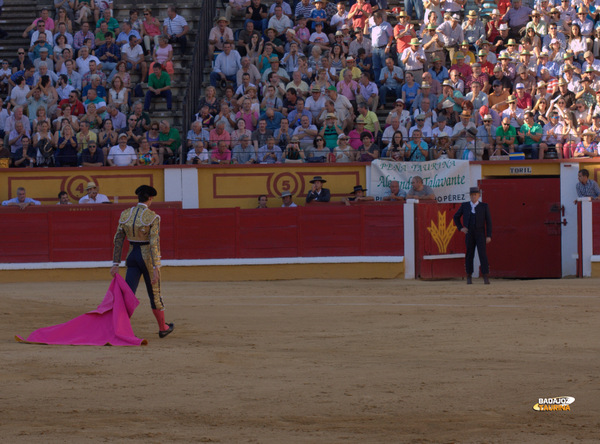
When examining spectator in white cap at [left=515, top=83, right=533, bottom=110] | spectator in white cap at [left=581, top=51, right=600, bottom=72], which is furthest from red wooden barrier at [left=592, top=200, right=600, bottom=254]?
spectator in white cap at [left=581, top=51, right=600, bottom=72]

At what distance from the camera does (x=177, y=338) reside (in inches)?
344

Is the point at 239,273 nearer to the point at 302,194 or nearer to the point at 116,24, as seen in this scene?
the point at 302,194

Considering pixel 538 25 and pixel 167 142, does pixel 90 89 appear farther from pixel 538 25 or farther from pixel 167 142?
pixel 538 25

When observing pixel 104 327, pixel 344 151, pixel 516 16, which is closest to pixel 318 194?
pixel 344 151

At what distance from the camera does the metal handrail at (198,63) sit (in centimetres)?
1619

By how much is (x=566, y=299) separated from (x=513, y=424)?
238 inches

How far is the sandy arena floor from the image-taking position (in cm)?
537

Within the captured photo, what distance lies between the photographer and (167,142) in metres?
15.6

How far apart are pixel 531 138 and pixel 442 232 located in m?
1.95

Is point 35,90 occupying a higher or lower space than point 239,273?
higher

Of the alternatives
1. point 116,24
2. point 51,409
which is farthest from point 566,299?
point 116,24

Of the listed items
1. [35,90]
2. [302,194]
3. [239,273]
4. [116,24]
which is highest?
[116,24]

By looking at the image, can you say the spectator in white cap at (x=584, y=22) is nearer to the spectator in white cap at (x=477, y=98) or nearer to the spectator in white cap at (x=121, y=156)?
the spectator in white cap at (x=477, y=98)

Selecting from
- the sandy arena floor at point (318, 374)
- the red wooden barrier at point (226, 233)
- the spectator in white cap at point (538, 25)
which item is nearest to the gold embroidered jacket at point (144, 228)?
the sandy arena floor at point (318, 374)
